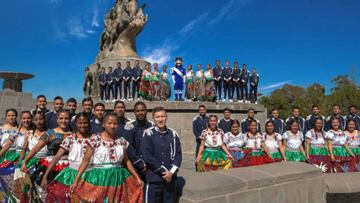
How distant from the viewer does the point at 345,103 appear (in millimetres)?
36844

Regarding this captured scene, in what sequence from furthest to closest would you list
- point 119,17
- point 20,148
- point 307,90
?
point 307,90, point 119,17, point 20,148

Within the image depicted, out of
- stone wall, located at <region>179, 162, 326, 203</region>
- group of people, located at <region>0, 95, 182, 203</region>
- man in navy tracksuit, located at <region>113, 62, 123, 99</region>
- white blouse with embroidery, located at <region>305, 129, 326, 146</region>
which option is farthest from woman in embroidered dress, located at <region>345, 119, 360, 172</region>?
man in navy tracksuit, located at <region>113, 62, 123, 99</region>

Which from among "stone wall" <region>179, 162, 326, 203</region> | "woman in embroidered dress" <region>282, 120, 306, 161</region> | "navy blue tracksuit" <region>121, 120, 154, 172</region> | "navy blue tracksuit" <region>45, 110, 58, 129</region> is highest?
"navy blue tracksuit" <region>45, 110, 58, 129</region>

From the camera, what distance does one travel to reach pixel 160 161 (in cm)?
360

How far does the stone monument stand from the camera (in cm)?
1852

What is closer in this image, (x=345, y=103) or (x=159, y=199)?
(x=159, y=199)

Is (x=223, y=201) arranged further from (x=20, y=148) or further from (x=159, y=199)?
(x=20, y=148)

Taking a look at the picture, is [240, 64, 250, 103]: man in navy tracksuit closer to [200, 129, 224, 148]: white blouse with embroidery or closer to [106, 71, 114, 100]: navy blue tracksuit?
[106, 71, 114, 100]: navy blue tracksuit

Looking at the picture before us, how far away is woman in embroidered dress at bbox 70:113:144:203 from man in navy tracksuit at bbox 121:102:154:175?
8 centimetres

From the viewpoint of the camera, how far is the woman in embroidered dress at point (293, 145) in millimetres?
6307

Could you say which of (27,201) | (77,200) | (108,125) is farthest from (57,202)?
(108,125)

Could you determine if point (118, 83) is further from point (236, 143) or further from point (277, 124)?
point (236, 143)

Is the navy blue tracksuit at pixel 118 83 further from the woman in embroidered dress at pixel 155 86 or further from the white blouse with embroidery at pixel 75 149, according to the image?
the white blouse with embroidery at pixel 75 149

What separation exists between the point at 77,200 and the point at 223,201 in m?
1.51
